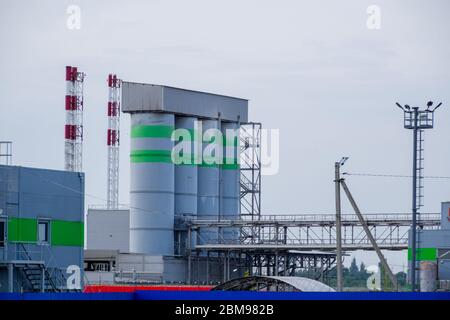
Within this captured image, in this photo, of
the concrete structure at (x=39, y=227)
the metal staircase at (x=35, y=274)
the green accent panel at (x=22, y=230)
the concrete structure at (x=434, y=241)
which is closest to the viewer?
the metal staircase at (x=35, y=274)

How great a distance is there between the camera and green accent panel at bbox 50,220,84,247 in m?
53.2

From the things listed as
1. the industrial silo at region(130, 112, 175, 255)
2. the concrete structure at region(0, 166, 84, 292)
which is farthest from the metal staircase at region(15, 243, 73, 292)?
the industrial silo at region(130, 112, 175, 255)

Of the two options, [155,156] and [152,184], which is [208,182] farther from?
[155,156]

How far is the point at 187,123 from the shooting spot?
265 feet

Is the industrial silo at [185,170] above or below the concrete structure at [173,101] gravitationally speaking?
below

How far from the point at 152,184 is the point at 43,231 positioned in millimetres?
26780

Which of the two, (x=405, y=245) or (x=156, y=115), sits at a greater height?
(x=156, y=115)

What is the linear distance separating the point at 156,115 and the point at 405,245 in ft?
60.2

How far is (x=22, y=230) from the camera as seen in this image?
5134cm

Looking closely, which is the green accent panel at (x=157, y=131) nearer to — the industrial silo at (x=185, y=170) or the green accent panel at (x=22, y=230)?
the industrial silo at (x=185, y=170)

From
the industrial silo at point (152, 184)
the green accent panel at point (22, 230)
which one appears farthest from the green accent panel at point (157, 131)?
the green accent panel at point (22, 230)

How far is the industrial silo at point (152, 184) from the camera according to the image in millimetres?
79250
